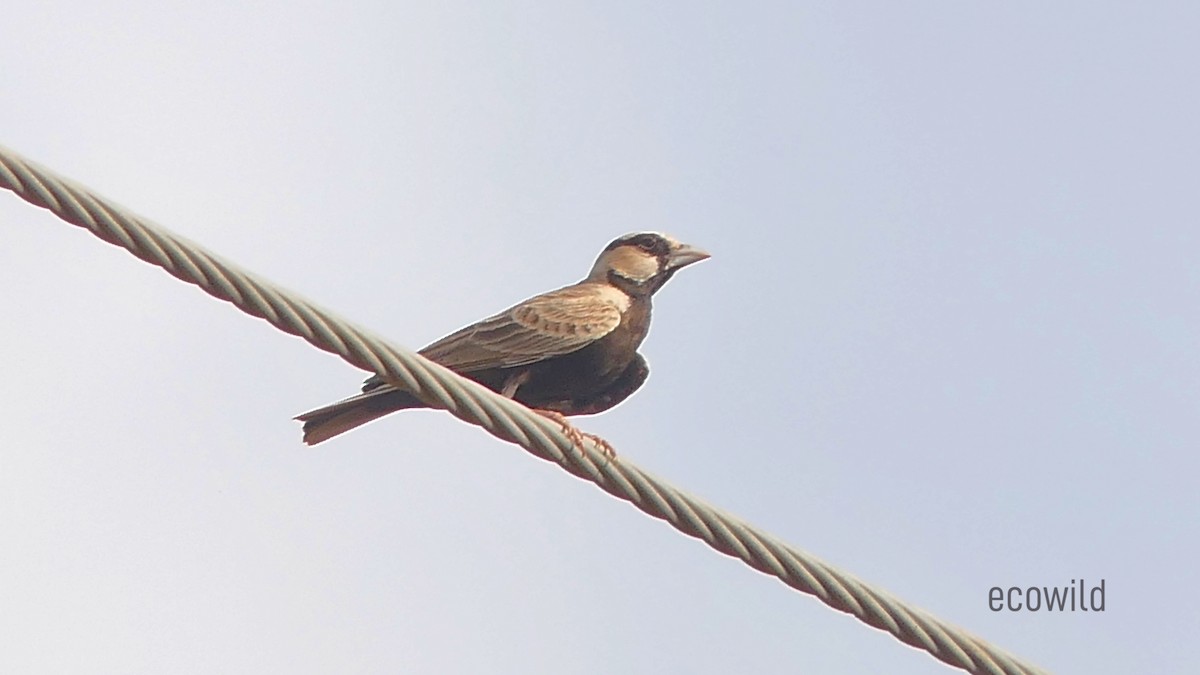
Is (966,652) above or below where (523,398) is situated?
below

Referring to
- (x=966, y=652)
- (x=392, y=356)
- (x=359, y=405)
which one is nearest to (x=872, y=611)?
(x=966, y=652)

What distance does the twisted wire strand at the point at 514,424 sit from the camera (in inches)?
176

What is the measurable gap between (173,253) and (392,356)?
26.7 inches

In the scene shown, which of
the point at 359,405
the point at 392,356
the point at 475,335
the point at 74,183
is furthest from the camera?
the point at 475,335

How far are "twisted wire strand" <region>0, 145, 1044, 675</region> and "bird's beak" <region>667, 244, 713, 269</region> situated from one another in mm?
4203

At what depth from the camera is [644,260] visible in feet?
30.7

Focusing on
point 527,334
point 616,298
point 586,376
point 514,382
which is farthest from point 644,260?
point 514,382

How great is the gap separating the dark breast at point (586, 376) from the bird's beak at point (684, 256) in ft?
2.51

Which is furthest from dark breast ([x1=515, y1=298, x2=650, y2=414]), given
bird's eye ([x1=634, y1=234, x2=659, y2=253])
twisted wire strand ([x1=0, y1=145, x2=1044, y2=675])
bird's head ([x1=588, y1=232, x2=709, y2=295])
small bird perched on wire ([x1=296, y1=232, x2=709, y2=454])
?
twisted wire strand ([x1=0, y1=145, x2=1044, y2=675])

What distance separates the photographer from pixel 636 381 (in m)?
8.55

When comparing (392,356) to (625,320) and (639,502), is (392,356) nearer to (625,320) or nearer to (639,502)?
(639,502)

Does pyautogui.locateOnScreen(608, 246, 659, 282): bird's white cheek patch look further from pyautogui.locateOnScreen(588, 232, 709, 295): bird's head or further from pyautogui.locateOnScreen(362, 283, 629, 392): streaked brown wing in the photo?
pyautogui.locateOnScreen(362, 283, 629, 392): streaked brown wing

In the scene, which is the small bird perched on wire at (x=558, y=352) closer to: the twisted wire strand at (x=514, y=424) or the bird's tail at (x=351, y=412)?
the bird's tail at (x=351, y=412)

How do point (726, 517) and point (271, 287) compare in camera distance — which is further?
point (726, 517)
